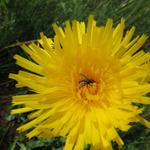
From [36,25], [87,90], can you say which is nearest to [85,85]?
[87,90]

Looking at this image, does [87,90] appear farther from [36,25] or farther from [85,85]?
[36,25]

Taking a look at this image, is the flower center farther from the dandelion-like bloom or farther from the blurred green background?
the blurred green background

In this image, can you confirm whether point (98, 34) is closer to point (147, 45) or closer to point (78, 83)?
point (78, 83)

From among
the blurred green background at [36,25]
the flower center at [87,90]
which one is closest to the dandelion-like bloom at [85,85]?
the flower center at [87,90]

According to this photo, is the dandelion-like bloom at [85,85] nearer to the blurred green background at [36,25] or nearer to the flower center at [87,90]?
the flower center at [87,90]

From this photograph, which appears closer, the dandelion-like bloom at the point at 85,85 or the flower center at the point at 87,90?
the dandelion-like bloom at the point at 85,85

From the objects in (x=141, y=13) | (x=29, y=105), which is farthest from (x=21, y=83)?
(x=141, y=13)
